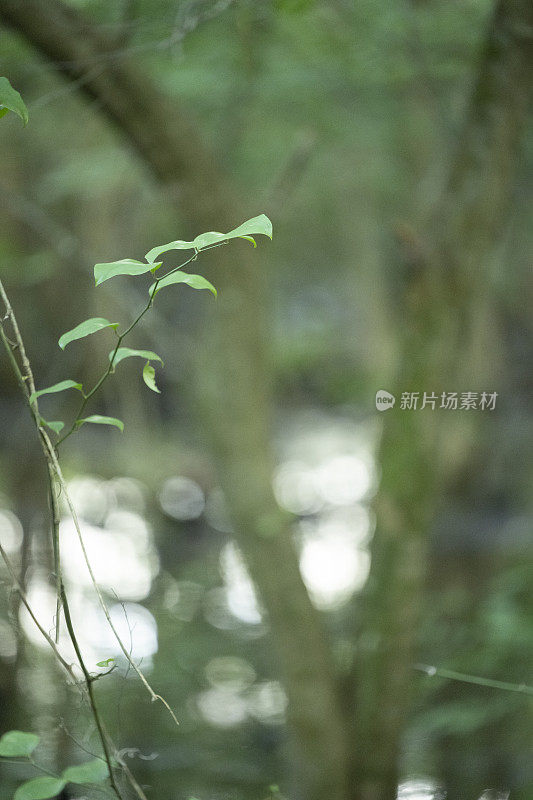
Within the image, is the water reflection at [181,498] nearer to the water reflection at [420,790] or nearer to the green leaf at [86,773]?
the water reflection at [420,790]

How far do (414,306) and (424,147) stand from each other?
4.47 feet

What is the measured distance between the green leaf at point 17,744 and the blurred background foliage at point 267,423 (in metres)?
0.14

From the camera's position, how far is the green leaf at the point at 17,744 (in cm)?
55

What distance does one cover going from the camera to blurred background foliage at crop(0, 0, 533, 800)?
96cm

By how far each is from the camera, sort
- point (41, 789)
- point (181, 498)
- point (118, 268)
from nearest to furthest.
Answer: point (118, 268) < point (41, 789) < point (181, 498)

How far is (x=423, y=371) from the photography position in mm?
940

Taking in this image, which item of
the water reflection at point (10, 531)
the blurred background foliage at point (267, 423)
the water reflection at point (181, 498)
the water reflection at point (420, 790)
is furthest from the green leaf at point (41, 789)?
the water reflection at point (181, 498)

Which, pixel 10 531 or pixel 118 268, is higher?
pixel 10 531

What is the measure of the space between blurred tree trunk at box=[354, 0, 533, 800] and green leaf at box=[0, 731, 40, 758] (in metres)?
0.55

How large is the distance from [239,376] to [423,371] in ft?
0.95

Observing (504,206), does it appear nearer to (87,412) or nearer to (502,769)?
(502,769)

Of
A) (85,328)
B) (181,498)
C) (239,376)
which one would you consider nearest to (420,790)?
(239,376)

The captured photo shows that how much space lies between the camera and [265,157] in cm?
172

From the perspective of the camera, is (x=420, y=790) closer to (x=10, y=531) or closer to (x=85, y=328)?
(x=85, y=328)
